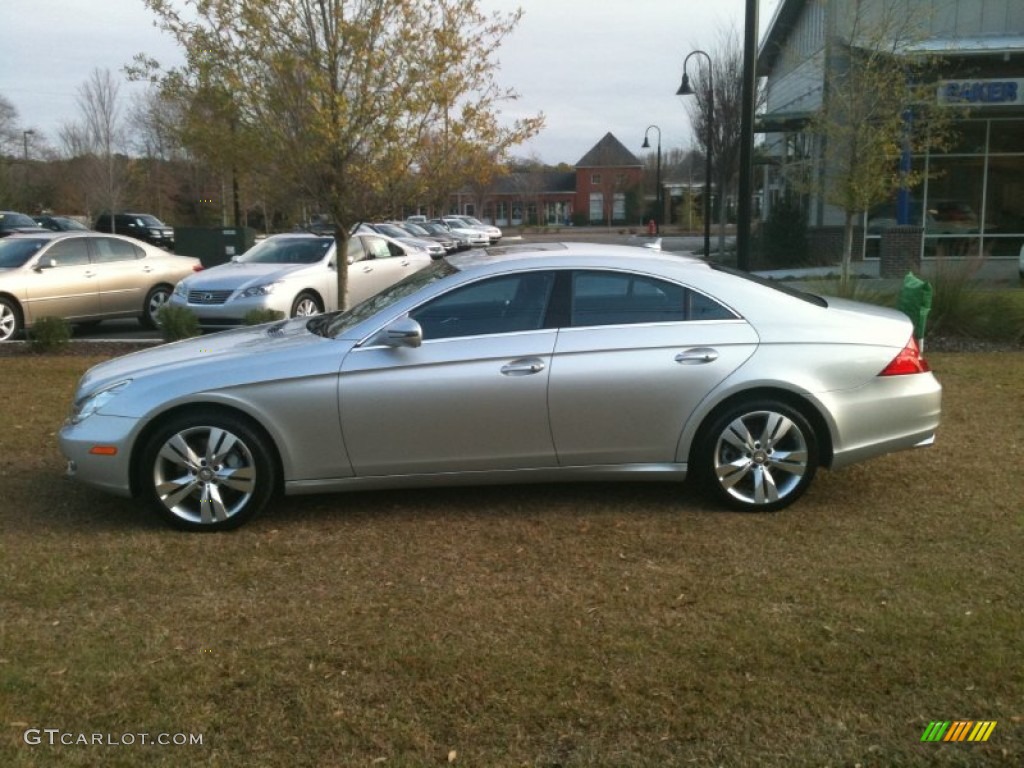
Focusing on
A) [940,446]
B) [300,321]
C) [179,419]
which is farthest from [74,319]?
[940,446]

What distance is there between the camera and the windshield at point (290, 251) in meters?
13.4

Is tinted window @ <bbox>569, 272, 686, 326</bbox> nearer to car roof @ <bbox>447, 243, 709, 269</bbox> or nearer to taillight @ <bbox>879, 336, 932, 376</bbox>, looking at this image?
car roof @ <bbox>447, 243, 709, 269</bbox>

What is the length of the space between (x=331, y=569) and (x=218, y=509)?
839 mm

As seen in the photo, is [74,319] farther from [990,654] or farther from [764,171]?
[764,171]

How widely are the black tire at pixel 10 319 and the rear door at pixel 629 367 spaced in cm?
973

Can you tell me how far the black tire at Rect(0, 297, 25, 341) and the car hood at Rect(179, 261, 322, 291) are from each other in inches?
86.2

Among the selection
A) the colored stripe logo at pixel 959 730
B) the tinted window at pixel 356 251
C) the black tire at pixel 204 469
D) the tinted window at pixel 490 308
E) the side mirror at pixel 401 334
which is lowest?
the colored stripe logo at pixel 959 730

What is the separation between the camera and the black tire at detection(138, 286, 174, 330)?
13930 millimetres

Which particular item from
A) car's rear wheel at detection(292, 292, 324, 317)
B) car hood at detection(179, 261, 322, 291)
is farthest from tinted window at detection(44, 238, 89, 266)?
car's rear wheel at detection(292, 292, 324, 317)

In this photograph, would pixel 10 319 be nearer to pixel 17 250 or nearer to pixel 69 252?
pixel 17 250

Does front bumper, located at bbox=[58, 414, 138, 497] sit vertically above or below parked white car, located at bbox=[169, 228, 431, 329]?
below

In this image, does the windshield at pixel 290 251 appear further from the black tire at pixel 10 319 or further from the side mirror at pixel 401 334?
the side mirror at pixel 401 334

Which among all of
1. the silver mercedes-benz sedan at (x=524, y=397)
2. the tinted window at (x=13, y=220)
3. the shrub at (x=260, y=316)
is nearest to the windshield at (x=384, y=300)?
the silver mercedes-benz sedan at (x=524, y=397)

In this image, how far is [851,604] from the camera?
165 inches
